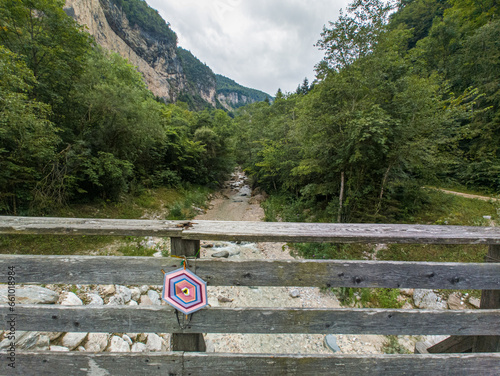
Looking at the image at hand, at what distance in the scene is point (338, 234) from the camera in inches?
54.6

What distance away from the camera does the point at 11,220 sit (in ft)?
4.91

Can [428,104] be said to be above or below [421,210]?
above

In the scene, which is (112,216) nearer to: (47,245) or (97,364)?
(47,245)

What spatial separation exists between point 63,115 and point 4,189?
A: 3.57 m

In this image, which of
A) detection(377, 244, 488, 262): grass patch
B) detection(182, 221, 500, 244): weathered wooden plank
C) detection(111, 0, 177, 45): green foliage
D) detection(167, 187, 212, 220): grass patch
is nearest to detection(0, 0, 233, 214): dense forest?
detection(167, 187, 212, 220): grass patch

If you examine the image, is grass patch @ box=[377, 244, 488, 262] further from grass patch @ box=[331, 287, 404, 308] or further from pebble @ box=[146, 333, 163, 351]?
pebble @ box=[146, 333, 163, 351]

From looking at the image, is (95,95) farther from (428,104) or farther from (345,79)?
(428,104)

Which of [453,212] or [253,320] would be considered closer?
[253,320]

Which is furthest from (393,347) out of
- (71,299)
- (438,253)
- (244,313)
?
(71,299)

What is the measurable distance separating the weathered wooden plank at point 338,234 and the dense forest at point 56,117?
7047 millimetres

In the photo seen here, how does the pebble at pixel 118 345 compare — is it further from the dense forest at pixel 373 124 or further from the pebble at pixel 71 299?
the dense forest at pixel 373 124

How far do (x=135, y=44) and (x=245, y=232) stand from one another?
70.3 m

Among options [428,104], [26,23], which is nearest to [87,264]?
[428,104]

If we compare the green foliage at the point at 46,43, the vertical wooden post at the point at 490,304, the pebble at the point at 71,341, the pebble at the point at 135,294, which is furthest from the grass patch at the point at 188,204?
the vertical wooden post at the point at 490,304
